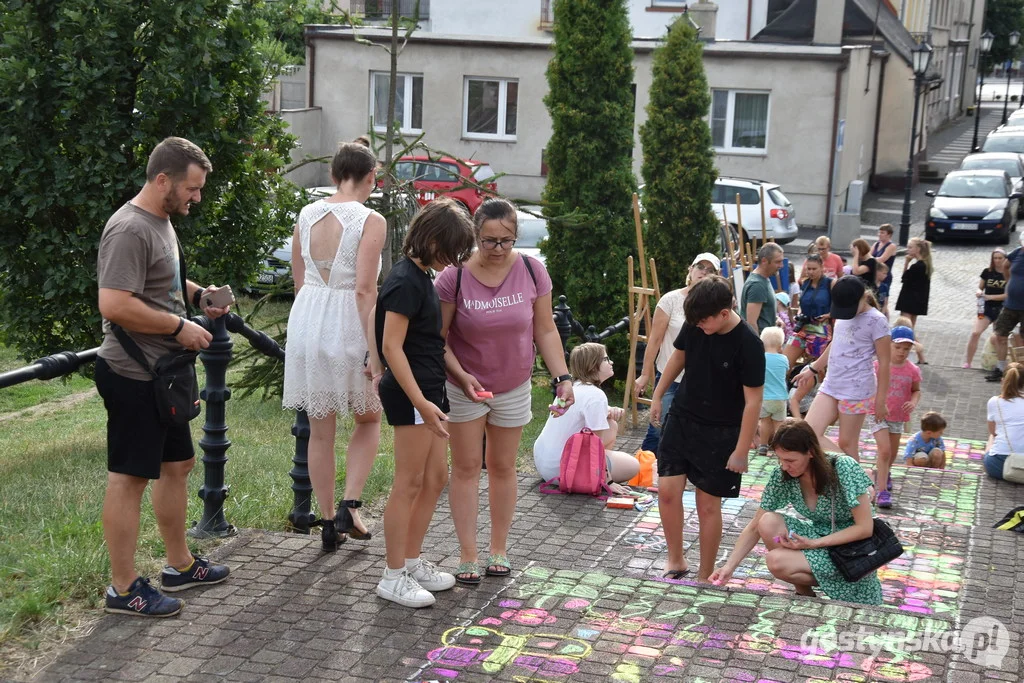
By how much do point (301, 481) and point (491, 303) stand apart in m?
1.59

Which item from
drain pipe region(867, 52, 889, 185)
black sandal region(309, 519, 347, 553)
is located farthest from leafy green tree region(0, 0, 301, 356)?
drain pipe region(867, 52, 889, 185)

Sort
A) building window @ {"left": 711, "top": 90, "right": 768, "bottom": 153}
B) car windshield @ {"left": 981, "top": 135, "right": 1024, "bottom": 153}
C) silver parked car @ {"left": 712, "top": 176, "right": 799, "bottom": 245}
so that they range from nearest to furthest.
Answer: silver parked car @ {"left": 712, "top": 176, "right": 799, "bottom": 245} → building window @ {"left": 711, "top": 90, "right": 768, "bottom": 153} → car windshield @ {"left": 981, "top": 135, "right": 1024, "bottom": 153}

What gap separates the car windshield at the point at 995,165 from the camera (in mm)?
31334

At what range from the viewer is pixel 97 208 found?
9102 mm

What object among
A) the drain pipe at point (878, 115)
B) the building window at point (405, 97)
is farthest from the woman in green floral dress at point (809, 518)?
the drain pipe at point (878, 115)

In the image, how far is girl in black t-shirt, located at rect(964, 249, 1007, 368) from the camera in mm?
15117

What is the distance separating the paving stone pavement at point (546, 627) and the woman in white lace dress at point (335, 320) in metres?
0.38

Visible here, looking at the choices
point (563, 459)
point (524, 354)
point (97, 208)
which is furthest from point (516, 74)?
point (524, 354)

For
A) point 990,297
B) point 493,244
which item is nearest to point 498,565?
point 493,244

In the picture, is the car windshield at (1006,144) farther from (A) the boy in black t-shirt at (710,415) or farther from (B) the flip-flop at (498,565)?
(B) the flip-flop at (498,565)

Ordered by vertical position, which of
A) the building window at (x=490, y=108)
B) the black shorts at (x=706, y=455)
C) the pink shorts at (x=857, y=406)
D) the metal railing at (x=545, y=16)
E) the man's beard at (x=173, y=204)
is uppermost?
the metal railing at (x=545, y=16)

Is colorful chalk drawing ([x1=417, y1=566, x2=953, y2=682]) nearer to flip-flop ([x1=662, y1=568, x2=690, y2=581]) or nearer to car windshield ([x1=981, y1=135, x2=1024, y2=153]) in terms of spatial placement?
flip-flop ([x1=662, y1=568, x2=690, y2=581])

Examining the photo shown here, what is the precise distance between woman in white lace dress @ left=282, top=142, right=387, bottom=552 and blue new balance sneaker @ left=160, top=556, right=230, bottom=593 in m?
0.63

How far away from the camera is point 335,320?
18.2ft
